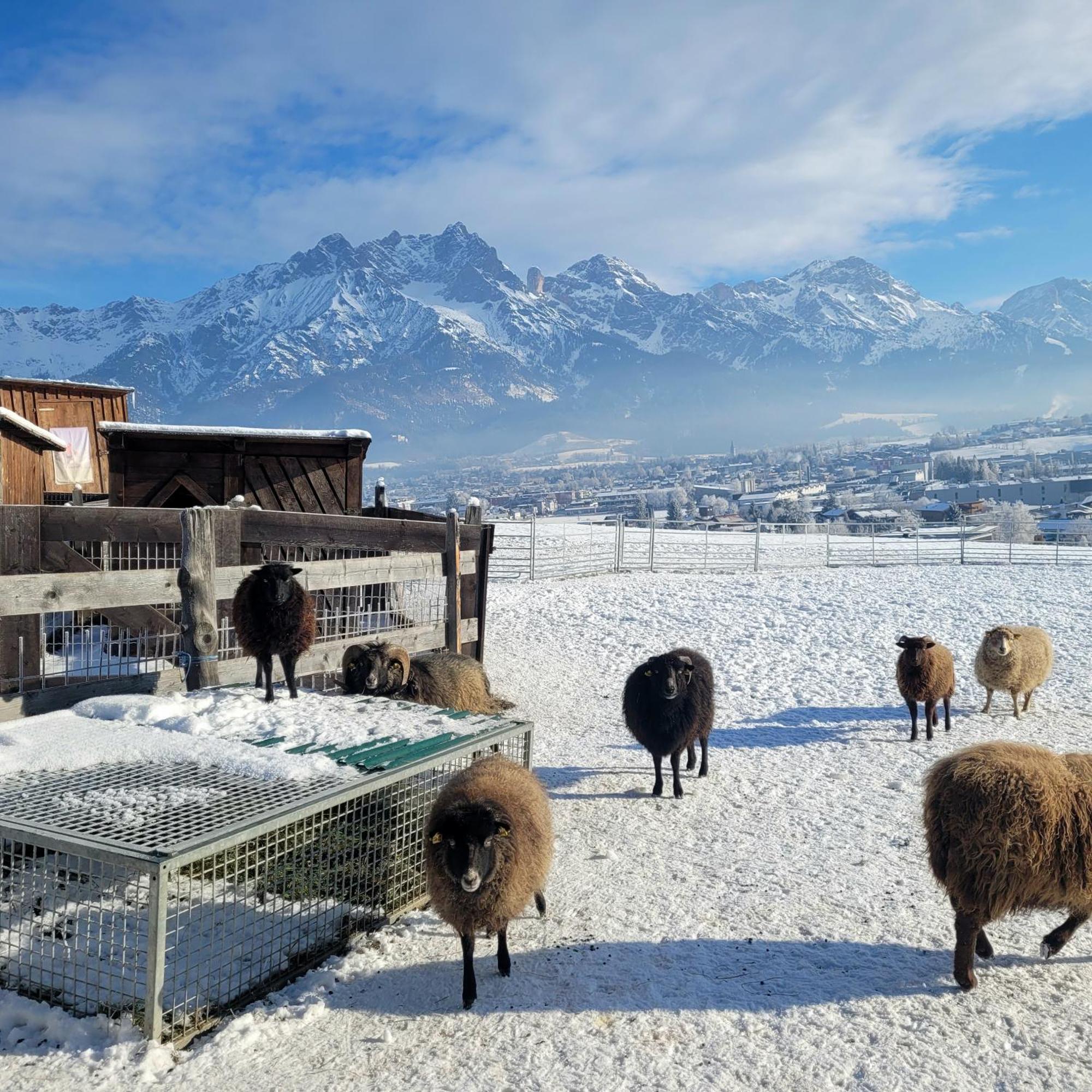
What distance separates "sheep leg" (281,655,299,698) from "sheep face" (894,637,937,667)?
21.2 feet

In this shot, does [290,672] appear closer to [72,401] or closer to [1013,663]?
[1013,663]

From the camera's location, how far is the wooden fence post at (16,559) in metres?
5.41

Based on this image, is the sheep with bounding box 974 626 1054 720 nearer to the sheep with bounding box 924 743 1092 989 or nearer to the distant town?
the sheep with bounding box 924 743 1092 989

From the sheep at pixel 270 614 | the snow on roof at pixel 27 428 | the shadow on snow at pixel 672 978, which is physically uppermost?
the snow on roof at pixel 27 428

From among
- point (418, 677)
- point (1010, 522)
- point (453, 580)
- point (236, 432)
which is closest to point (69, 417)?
point (236, 432)

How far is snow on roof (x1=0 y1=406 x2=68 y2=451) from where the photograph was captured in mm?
11047

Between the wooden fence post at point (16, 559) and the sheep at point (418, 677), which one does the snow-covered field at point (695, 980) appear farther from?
the wooden fence post at point (16, 559)

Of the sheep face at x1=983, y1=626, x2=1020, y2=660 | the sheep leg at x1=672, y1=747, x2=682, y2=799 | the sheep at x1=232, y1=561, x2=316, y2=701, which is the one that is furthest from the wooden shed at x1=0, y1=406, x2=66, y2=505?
the sheep face at x1=983, y1=626, x2=1020, y2=660

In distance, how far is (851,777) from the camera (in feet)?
24.2

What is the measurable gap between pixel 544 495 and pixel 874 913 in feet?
319

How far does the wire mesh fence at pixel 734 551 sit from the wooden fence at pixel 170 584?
1337cm

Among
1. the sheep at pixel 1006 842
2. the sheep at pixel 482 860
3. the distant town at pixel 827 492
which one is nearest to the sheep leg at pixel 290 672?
the sheep at pixel 482 860

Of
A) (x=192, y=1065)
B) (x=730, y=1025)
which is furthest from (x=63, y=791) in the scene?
(x=730, y=1025)

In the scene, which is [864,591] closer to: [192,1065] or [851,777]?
[851,777]
